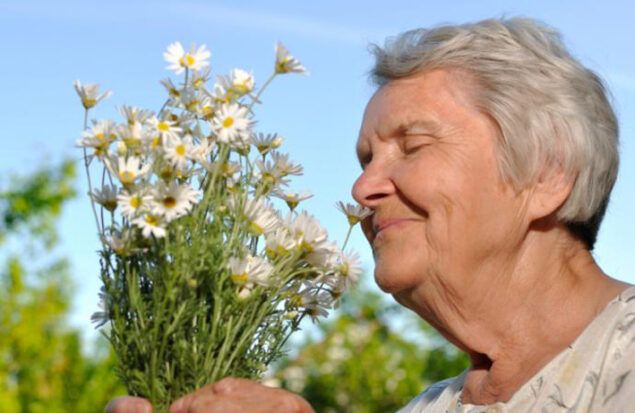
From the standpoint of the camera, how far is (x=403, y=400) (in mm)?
7988

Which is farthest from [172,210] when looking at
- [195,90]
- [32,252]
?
[32,252]

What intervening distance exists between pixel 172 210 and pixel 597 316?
3.31 feet

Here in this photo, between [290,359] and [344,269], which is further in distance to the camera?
[290,359]

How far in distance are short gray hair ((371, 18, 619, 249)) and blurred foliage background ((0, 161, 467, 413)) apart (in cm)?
525

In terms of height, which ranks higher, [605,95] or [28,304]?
[605,95]

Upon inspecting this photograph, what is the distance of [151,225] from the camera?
1.54m

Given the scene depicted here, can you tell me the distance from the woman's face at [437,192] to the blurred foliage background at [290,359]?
17.0 feet

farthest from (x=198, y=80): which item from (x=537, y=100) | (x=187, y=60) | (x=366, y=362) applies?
(x=366, y=362)

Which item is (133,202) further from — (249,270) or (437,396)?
(437,396)

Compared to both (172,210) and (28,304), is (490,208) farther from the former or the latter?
(28,304)

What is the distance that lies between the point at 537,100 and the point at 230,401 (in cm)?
100

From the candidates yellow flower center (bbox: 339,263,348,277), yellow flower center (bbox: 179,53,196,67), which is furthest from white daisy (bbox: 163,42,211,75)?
yellow flower center (bbox: 339,263,348,277)

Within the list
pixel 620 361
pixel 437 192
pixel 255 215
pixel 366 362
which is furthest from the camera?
pixel 366 362

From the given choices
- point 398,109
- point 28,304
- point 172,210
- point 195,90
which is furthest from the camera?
point 28,304
